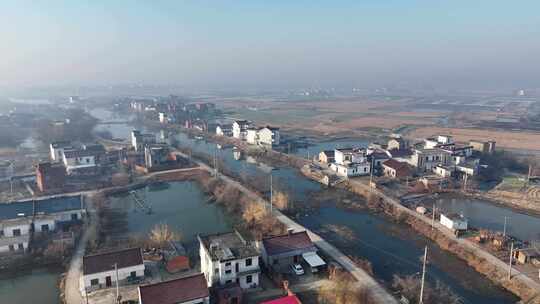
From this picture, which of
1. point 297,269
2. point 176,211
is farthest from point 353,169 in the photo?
point 297,269

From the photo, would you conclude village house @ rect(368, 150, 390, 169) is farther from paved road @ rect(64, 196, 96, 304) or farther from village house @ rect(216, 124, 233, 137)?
village house @ rect(216, 124, 233, 137)

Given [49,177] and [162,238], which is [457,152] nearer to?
[162,238]

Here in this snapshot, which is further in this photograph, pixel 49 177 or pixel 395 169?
pixel 395 169

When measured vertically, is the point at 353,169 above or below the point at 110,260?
above

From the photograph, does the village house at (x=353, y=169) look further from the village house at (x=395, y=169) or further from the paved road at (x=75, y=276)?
the paved road at (x=75, y=276)

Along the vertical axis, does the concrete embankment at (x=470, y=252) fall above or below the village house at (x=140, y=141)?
below

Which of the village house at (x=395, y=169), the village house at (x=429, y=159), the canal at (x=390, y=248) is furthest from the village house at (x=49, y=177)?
the village house at (x=429, y=159)

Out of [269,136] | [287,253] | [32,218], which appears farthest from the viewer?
[269,136]

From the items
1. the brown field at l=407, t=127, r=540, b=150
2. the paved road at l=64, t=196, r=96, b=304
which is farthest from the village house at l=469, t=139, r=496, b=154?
the paved road at l=64, t=196, r=96, b=304
